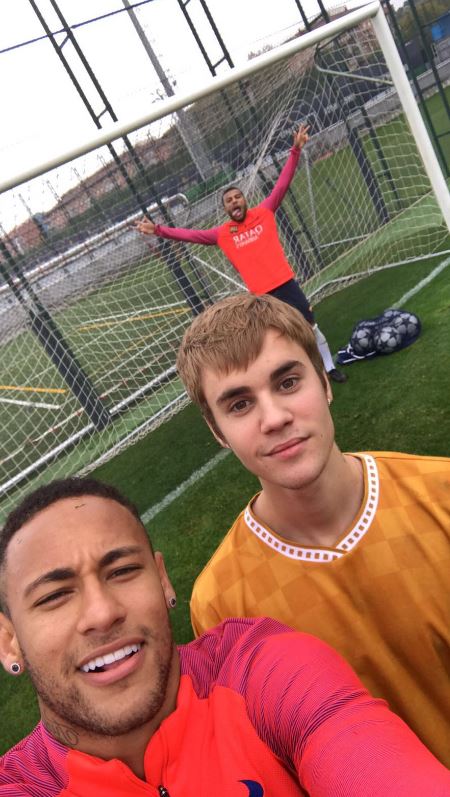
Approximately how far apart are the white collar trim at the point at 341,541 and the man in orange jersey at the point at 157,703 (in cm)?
27

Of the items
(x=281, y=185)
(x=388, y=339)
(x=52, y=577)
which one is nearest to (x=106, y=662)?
(x=52, y=577)

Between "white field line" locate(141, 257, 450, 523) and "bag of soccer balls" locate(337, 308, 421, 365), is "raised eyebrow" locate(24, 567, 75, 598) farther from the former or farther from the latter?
"bag of soccer balls" locate(337, 308, 421, 365)

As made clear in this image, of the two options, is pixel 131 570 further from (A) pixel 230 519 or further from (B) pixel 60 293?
(B) pixel 60 293

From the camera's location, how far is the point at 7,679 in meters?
3.67

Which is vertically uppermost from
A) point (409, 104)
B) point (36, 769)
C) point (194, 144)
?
point (194, 144)

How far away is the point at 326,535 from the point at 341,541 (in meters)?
0.04

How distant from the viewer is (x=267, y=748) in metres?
1.08

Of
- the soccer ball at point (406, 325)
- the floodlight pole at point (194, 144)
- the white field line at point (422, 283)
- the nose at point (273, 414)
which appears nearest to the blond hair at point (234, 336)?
the nose at point (273, 414)

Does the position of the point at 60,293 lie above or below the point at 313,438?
above

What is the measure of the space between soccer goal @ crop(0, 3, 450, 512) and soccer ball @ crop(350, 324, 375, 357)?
122 cm

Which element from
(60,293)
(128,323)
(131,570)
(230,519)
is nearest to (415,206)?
(128,323)

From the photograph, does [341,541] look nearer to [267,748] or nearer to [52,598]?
[267,748]

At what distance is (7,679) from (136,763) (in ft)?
10.1

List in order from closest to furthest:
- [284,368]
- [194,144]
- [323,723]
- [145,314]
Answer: [323,723], [284,368], [194,144], [145,314]
